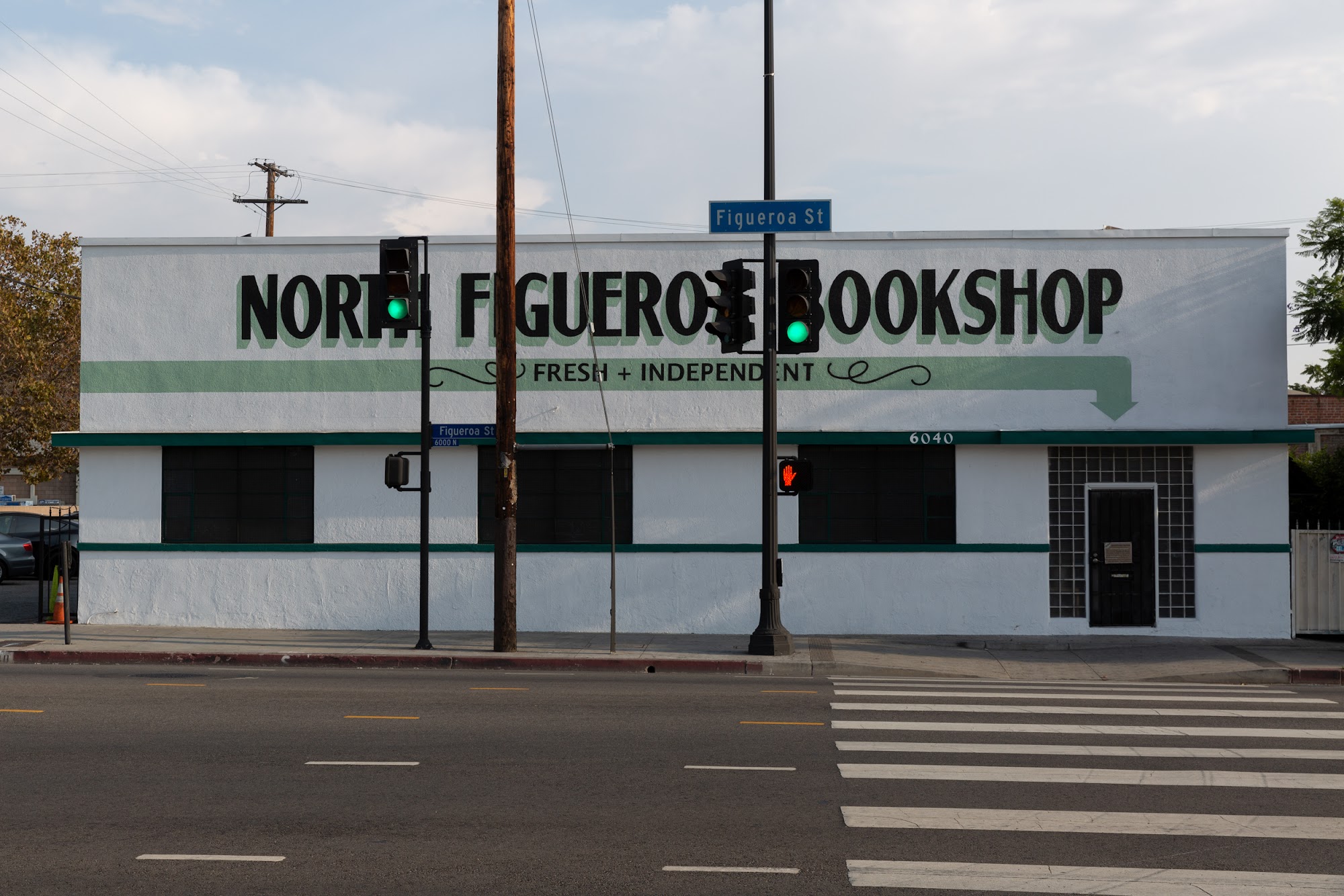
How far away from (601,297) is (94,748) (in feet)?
38.7

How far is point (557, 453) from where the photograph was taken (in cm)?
2005

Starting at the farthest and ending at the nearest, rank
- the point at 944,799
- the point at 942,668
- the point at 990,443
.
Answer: the point at 990,443, the point at 942,668, the point at 944,799

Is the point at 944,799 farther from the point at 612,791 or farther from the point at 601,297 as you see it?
the point at 601,297

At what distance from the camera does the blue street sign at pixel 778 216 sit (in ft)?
53.7

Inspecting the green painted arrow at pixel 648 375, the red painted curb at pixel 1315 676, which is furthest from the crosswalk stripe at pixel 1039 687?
the green painted arrow at pixel 648 375

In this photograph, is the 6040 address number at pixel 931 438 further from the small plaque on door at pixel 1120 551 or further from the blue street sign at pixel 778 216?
the blue street sign at pixel 778 216

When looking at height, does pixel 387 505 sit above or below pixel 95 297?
below

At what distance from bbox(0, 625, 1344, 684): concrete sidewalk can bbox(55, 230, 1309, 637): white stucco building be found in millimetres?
752

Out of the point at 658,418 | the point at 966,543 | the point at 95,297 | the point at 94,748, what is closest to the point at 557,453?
the point at 658,418

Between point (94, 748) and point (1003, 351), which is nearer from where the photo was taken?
point (94, 748)

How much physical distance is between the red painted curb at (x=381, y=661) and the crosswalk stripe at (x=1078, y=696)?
9.42 feet

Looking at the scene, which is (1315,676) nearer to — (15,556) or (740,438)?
(740,438)

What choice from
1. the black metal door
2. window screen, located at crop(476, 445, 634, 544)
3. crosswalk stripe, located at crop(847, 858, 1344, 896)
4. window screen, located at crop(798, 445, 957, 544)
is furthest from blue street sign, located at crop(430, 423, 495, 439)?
crosswalk stripe, located at crop(847, 858, 1344, 896)

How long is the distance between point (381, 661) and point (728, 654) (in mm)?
4602
